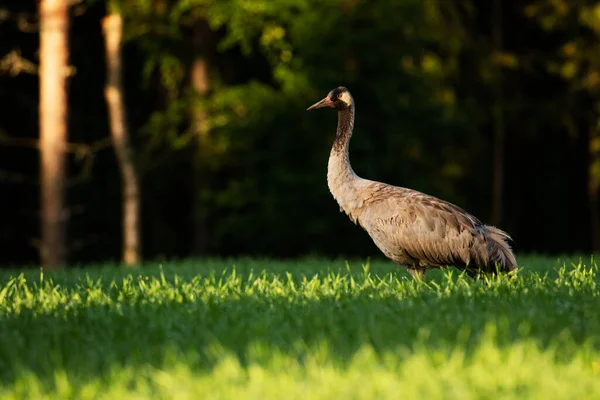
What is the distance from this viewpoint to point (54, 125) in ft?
71.0

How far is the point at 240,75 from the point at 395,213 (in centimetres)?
2121

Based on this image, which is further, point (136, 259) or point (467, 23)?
point (467, 23)

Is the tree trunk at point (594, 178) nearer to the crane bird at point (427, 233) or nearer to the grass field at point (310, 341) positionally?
the crane bird at point (427, 233)

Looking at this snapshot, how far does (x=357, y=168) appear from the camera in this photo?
25078 millimetres

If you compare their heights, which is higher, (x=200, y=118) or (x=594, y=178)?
(x=200, y=118)

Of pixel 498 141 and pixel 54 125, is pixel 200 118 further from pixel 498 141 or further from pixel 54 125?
pixel 498 141

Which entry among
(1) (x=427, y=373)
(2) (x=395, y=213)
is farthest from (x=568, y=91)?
(1) (x=427, y=373)

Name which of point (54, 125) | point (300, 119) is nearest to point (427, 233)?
point (54, 125)

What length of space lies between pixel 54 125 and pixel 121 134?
3142mm

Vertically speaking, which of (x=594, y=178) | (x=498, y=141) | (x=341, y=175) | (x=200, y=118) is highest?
(x=200, y=118)

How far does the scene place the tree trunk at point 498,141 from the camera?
30.7 m

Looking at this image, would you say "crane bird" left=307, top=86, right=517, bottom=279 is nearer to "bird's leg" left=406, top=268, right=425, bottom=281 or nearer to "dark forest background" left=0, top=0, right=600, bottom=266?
"bird's leg" left=406, top=268, right=425, bottom=281

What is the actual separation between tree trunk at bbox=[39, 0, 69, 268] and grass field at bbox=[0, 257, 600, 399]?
1132cm

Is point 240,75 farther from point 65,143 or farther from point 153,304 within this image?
point 153,304
